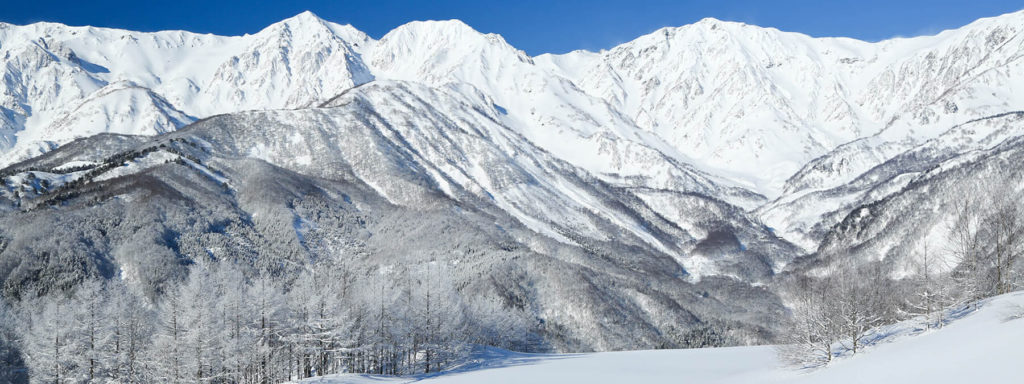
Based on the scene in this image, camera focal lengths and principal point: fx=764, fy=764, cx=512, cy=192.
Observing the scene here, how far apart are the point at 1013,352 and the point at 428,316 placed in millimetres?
86580

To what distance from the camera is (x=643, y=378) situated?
70938mm

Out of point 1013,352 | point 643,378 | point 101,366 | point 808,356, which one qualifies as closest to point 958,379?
point 1013,352

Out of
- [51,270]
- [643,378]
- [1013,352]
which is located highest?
[51,270]

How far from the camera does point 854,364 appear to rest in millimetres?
44938

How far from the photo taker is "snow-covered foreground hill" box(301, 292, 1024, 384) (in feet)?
108

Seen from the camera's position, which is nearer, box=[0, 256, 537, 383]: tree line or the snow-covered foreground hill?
the snow-covered foreground hill

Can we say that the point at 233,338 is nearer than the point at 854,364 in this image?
No

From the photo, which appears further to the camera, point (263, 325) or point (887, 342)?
point (263, 325)

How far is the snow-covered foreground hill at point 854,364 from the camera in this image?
32781 mm

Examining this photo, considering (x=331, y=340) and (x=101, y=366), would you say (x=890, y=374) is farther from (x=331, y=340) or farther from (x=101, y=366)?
(x=101, y=366)

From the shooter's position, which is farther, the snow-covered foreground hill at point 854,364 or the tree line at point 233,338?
the tree line at point 233,338

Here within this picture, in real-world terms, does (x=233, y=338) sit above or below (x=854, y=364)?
above

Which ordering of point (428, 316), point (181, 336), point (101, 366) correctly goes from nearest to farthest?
point (181, 336) → point (101, 366) → point (428, 316)

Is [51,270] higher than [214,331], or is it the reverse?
[51,270]
